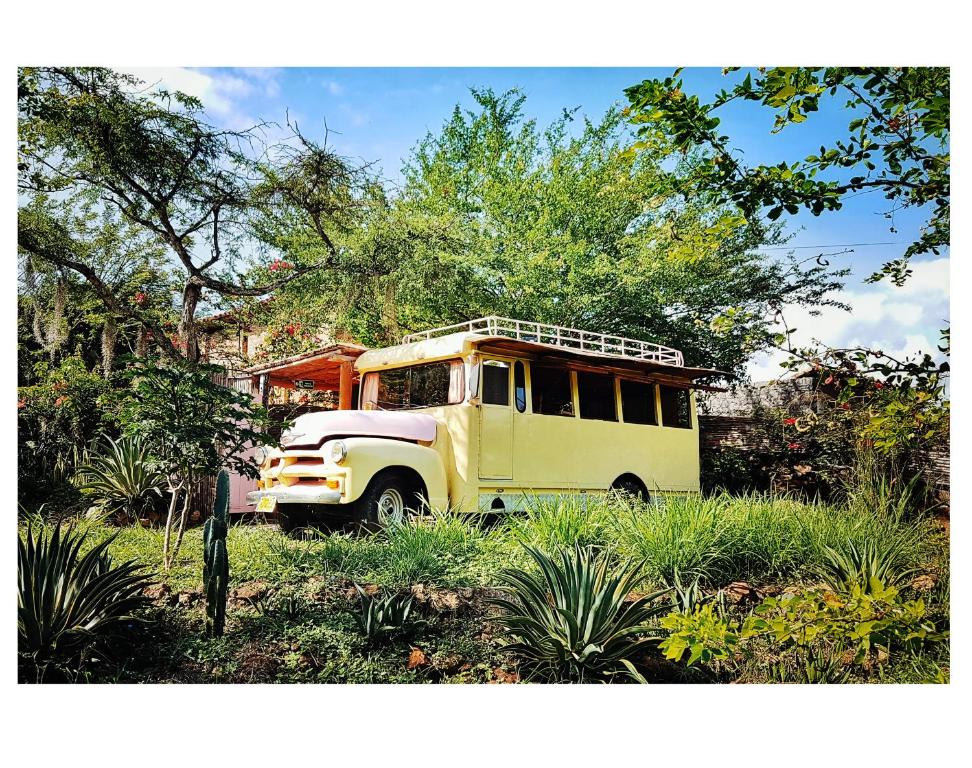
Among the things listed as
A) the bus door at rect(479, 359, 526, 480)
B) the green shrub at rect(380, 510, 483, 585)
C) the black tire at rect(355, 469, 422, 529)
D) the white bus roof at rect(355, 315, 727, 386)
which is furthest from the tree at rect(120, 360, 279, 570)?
the bus door at rect(479, 359, 526, 480)

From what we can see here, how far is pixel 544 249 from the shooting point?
4.55m

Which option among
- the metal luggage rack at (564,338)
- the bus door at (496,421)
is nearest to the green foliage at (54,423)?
the metal luggage rack at (564,338)

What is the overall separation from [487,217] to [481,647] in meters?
2.58

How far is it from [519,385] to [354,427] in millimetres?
1060

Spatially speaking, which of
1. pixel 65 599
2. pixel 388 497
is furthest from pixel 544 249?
pixel 65 599

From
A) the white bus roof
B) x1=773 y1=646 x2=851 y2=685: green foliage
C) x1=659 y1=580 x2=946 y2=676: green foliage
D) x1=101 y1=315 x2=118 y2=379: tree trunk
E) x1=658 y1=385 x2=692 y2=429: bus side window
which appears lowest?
x1=773 y1=646 x2=851 y2=685: green foliage

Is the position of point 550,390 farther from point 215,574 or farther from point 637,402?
point 215,574

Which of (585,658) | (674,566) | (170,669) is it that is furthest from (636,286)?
(170,669)

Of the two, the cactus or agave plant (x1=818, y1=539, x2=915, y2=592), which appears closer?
the cactus

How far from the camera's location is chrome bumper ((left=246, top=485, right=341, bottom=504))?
3961 millimetres

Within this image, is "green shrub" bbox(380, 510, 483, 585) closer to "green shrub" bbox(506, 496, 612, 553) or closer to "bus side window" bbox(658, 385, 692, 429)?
"green shrub" bbox(506, 496, 612, 553)

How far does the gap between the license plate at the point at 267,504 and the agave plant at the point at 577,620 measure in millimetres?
1370

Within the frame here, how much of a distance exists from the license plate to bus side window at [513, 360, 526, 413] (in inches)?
61.6

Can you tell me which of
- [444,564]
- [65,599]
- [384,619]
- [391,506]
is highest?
[391,506]
